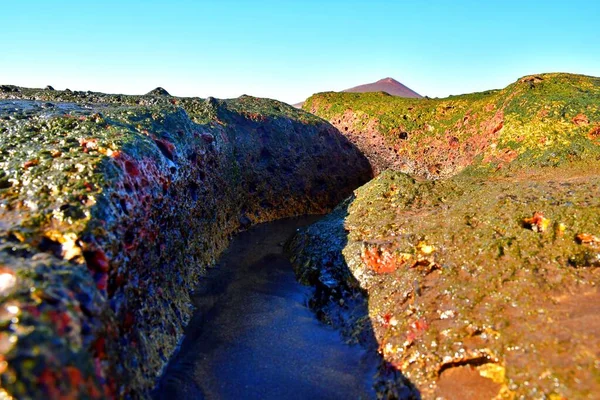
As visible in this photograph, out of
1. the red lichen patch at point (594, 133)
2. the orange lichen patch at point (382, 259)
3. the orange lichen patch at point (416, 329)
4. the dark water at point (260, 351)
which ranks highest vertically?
the red lichen patch at point (594, 133)

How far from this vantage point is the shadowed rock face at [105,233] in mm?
5000

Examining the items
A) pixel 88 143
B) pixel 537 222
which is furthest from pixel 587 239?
pixel 88 143

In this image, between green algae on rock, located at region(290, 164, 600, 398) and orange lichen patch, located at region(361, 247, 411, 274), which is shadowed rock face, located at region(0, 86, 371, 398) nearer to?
green algae on rock, located at region(290, 164, 600, 398)

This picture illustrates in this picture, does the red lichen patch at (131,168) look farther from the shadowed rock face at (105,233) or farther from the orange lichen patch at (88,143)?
the orange lichen patch at (88,143)

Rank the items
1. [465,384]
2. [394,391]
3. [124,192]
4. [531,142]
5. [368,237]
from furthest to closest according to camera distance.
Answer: [531,142], [368,237], [124,192], [394,391], [465,384]

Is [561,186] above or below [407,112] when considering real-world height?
below

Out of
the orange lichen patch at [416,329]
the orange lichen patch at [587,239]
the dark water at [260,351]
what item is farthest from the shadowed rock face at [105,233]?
the orange lichen patch at [587,239]

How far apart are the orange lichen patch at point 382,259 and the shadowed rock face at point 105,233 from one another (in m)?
4.58

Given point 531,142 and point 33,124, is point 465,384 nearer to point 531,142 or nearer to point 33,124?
point 33,124

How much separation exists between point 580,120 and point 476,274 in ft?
39.2

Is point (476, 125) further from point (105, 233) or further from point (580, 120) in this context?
point (105, 233)

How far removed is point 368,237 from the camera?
11.7m

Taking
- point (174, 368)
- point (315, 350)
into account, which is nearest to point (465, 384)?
point (315, 350)

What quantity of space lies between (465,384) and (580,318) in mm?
2159
